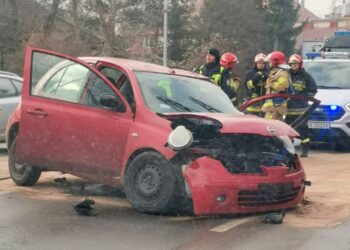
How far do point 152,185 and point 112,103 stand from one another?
101 centimetres

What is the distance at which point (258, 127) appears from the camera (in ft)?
22.0

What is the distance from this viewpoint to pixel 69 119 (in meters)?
7.46

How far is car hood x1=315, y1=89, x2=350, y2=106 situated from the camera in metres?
12.5

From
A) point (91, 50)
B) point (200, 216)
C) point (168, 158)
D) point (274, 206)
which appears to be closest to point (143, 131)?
point (168, 158)

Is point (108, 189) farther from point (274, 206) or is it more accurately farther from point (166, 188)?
point (274, 206)

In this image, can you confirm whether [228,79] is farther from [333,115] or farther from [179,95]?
[179,95]

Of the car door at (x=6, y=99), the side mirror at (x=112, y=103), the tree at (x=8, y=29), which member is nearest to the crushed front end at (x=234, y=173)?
the side mirror at (x=112, y=103)

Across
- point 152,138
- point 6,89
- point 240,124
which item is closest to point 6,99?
point 6,89

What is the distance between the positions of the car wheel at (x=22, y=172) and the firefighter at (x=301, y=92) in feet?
15.9

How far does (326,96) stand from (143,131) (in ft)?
22.1

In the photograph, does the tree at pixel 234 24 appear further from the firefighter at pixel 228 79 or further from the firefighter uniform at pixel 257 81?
the firefighter at pixel 228 79

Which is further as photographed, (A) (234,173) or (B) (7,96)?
(B) (7,96)

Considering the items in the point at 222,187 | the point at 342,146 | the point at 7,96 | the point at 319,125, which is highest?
the point at 7,96

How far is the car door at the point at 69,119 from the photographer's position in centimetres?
714
